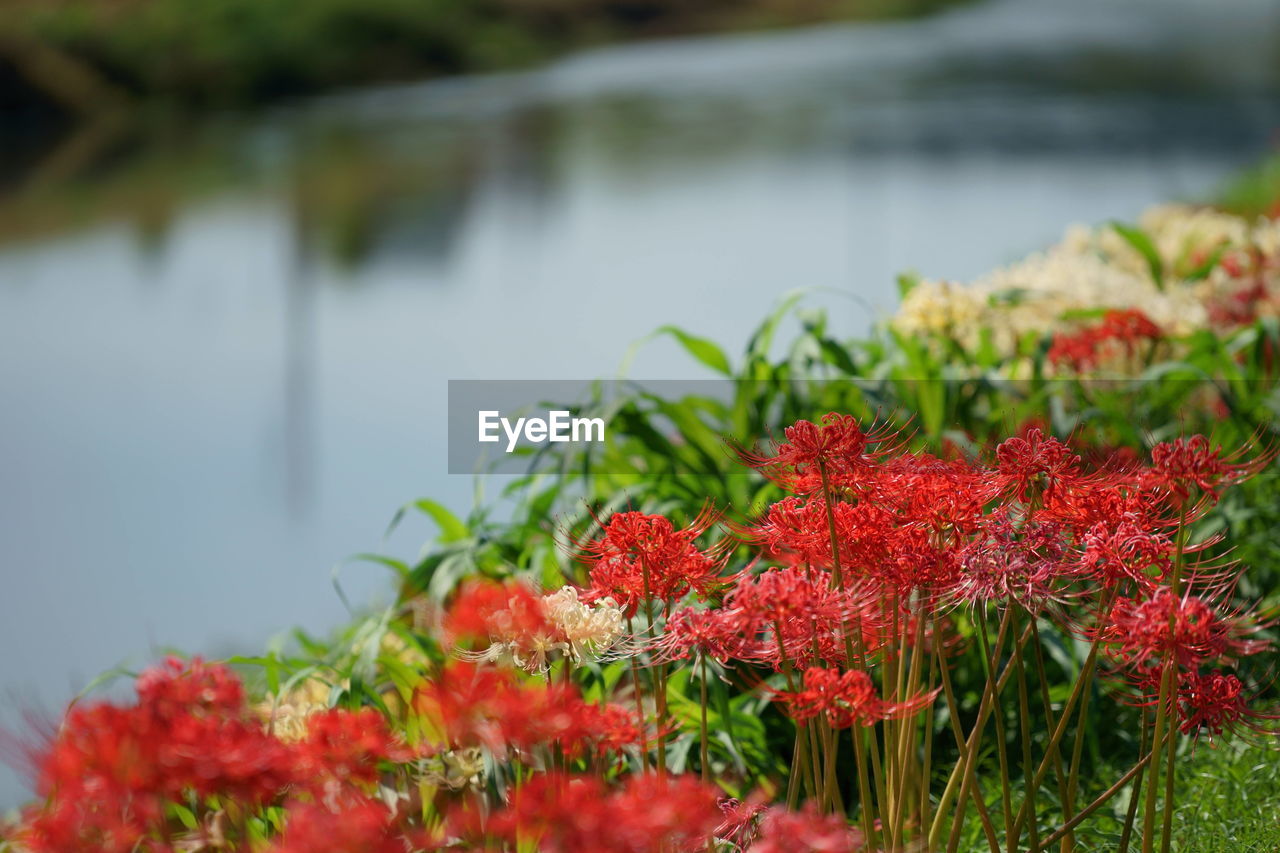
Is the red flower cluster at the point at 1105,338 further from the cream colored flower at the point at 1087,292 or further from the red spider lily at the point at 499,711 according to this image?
the red spider lily at the point at 499,711

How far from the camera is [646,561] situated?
0.60 m

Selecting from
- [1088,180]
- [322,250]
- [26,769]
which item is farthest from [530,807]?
[1088,180]

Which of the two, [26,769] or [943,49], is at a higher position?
[943,49]

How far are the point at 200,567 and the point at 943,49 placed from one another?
5151 mm

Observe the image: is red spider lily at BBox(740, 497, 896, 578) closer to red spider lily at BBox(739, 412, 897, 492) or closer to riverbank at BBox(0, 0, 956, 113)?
red spider lily at BBox(739, 412, 897, 492)

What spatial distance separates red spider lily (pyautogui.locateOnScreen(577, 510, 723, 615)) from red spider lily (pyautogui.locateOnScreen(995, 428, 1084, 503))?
157mm

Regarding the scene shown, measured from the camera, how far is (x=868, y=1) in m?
6.18

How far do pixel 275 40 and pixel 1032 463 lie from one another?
14.0 ft

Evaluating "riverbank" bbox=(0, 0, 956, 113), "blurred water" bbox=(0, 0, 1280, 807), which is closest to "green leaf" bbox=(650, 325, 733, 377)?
"blurred water" bbox=(0, 0, 1280, 807)

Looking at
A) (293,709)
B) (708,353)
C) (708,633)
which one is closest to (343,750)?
(708,633)

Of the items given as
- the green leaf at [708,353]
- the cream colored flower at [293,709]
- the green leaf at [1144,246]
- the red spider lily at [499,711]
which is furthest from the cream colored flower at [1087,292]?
the red spider lily at [499,711]

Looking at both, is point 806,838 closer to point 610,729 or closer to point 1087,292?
point 610,729

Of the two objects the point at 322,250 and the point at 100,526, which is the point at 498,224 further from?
the point at 100,526

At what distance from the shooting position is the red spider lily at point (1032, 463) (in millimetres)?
622
